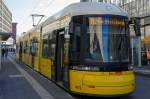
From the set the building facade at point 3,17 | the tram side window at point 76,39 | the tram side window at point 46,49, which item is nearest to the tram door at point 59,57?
the tram side window at point 76,39

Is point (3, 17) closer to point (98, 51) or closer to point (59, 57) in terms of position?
point (59, 57)

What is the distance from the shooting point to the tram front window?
12.1 meters

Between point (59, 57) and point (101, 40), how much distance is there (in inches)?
128

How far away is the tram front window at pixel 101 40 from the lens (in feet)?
39.8

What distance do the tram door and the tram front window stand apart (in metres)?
1.95

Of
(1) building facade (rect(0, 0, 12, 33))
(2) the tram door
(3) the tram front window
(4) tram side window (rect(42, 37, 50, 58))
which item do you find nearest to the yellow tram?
(3) the tram front window

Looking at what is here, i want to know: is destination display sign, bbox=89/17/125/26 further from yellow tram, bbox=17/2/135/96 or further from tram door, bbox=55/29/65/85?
tram door, bbox=55/29/65/85

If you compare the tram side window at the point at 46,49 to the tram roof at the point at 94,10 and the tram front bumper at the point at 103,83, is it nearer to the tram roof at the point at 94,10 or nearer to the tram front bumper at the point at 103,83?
the tram roof at the point at 94,10

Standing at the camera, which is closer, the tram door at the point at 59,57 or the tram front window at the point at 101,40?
the tram front window at the point at 101,40

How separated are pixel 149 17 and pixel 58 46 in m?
33.8

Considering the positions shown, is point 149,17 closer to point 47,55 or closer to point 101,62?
point 47,55

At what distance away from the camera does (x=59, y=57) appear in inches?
593

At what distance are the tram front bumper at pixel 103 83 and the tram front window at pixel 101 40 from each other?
0.48 meters

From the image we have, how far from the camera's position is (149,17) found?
47.5m
